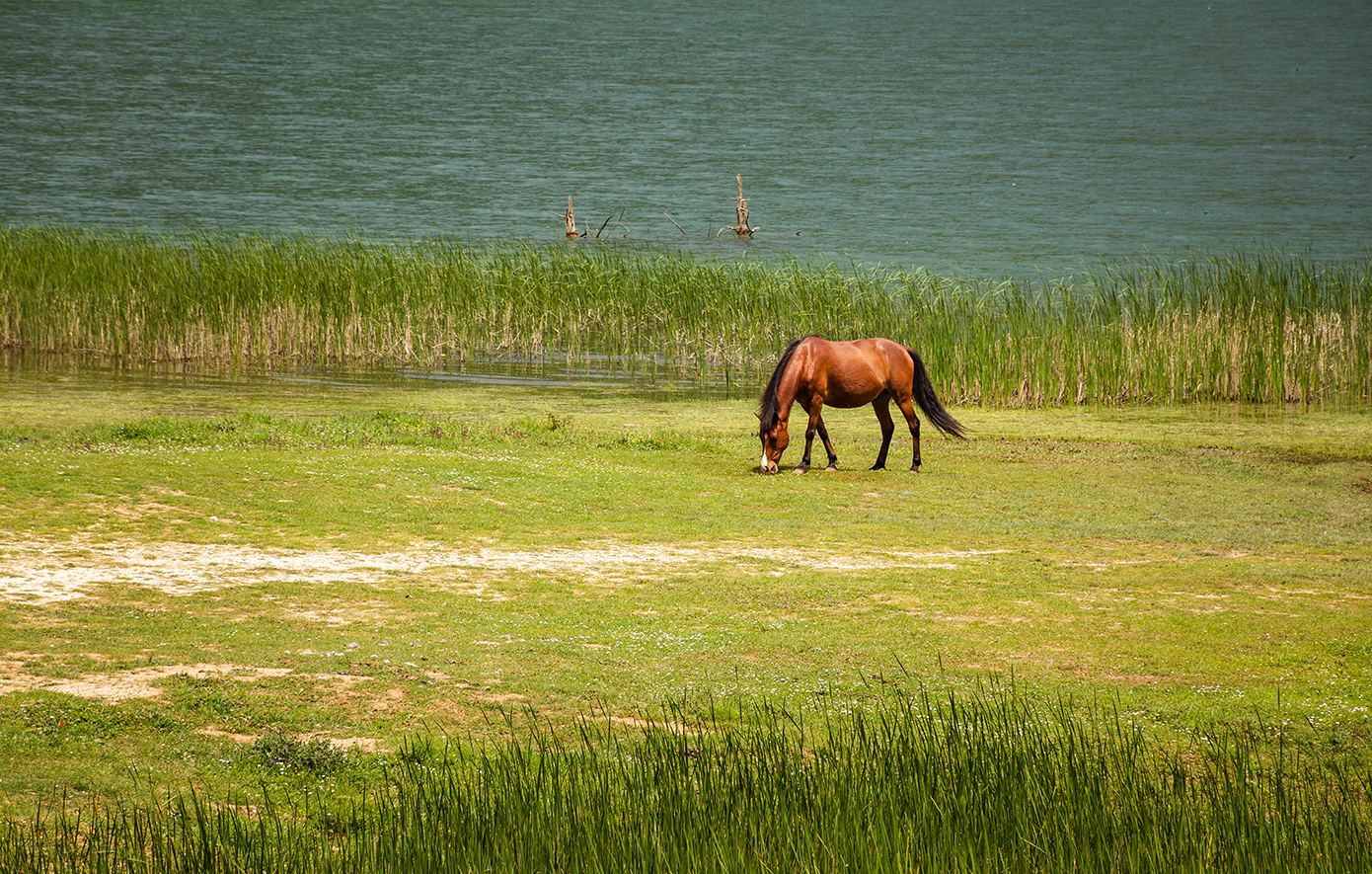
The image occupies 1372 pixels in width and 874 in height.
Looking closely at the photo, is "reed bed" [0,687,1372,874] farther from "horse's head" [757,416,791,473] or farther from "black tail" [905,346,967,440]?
"black tail" [905,346,967,440]

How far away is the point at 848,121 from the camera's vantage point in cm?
6400

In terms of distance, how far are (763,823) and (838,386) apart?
320 inches

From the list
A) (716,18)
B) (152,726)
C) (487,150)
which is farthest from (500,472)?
(716,18)

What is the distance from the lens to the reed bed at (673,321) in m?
16.3

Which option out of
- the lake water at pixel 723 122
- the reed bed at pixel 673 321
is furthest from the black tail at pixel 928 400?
the lake water at pixel 723 122

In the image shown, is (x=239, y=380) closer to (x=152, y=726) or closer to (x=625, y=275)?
(x=625, y=275)

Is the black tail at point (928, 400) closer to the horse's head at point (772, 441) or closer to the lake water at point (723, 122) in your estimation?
the horse's head at point (772, 441)

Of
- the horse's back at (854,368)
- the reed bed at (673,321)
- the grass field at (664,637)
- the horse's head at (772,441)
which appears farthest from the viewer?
the reed bed at (673,321)

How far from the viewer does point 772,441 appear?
1079 centimetres

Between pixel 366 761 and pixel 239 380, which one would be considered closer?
pixel 366 761

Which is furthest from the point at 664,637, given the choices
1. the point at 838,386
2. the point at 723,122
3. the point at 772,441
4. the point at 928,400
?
the point at 723,122

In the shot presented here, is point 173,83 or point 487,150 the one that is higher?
point 173,83

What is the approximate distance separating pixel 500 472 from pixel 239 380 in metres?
8.58

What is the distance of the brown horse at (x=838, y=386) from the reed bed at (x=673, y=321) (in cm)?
512
